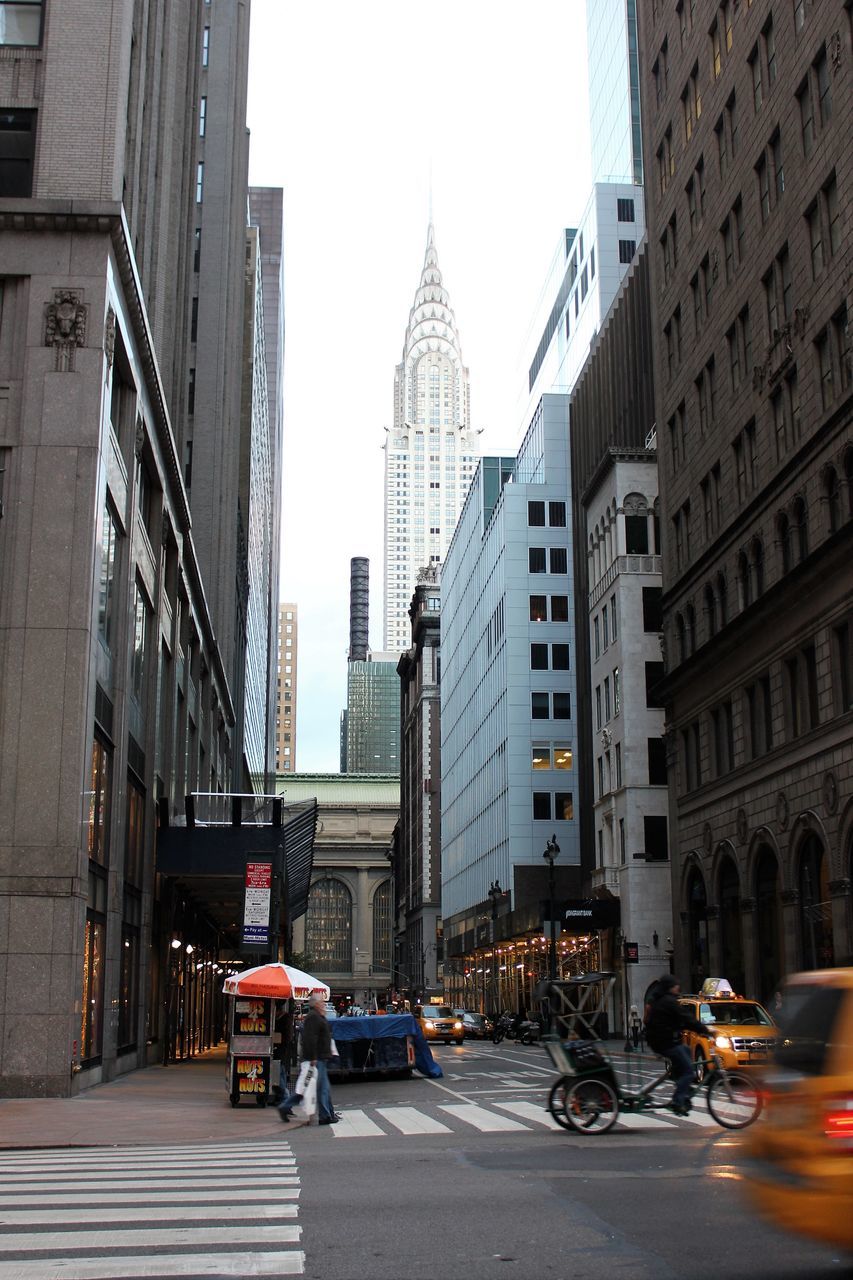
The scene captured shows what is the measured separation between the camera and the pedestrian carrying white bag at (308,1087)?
66.3 feet

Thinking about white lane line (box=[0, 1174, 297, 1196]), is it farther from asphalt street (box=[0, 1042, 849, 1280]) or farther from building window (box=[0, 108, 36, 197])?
building window (box=[0, 108, 36, 197])

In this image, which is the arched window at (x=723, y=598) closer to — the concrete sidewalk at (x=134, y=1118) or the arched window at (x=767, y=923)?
the arched window at (x=767, y=923)

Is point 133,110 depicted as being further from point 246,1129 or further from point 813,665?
point 246,1129

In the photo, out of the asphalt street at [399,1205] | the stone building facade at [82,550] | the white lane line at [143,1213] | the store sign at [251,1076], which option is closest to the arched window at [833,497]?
the stone building facade at [82,550]


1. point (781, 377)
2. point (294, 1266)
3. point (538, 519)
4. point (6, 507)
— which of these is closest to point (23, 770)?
point (6, 507)

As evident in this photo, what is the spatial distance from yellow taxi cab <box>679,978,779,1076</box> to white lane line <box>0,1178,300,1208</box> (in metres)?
14.0

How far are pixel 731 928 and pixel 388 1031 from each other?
17510mm

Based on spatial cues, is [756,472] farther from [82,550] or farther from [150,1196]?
[150,1196]

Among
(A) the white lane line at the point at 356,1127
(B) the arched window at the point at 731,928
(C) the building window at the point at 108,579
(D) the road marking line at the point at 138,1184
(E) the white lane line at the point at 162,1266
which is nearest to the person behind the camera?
(E) the white lane line at the point at 162,1266

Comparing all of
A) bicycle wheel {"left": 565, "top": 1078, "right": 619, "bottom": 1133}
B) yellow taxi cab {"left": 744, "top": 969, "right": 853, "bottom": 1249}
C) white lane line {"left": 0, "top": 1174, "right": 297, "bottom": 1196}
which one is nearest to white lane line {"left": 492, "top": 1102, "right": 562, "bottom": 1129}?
bicycle wheel {"left": 565, "top": 1078, "right": 619, "bottom": 1133}

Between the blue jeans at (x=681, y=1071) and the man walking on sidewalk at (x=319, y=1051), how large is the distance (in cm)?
524

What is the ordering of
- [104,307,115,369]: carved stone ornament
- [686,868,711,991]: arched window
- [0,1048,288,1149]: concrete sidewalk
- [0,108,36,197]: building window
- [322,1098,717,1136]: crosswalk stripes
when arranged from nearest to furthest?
[322,1098,717,1136]: crosswalk stripes → [0,1048,288,1149]: concrete sidewalk → [104,307,115,369]: carved stone ornament → [0,108,36,197]: building window → [686,868,711,991]: arched window

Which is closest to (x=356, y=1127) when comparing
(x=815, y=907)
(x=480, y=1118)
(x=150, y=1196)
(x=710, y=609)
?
(x=480, y=1118)

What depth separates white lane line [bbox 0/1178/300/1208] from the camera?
11.3m
